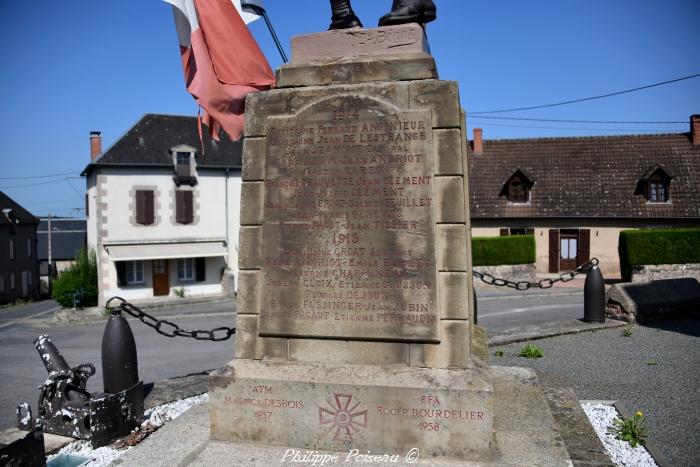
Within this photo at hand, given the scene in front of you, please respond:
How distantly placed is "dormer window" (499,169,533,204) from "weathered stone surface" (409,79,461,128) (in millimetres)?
25733

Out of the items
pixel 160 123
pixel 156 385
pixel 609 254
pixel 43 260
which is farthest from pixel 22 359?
pixel 43 260

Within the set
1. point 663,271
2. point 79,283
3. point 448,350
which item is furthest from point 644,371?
point 79,283

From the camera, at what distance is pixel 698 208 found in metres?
26.6

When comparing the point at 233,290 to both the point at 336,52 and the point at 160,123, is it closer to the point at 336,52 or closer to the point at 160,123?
the point at 160,123

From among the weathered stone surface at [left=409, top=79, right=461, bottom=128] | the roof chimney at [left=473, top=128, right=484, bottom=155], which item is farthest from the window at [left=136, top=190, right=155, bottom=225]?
the weathered stone surface at [left=409, top=79, right=461, bottom=128]

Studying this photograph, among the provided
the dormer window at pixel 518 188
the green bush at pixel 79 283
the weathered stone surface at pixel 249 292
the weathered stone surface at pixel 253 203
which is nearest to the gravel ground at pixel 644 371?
the weathered stone surface at pixel 249 292

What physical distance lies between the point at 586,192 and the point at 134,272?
2294 cm

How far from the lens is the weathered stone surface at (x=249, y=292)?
457 cm

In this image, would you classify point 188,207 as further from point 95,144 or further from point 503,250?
point 503,250

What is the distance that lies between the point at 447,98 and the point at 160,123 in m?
27.3

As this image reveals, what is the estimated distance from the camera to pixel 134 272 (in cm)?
2686

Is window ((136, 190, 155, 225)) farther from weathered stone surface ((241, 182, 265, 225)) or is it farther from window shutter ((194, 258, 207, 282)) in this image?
weathered stone surface ((241, 182, 265, 225))

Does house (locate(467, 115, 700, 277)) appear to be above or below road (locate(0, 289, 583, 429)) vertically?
above

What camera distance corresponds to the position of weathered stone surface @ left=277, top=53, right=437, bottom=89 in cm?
443
